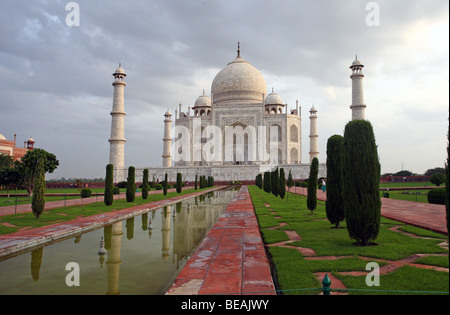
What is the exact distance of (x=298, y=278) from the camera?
11.4 feet

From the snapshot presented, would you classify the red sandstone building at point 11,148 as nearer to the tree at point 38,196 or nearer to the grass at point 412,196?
the tree at point 38,196

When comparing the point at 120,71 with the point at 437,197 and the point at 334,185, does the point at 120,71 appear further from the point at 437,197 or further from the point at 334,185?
the point at 334,185

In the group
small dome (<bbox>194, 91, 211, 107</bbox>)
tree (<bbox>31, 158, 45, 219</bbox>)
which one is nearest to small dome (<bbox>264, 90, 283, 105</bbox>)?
small dome (<bbox>194, 91, 211, 107</bbox>)

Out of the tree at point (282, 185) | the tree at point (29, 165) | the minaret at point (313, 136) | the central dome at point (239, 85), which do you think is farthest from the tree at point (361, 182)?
the central dome at point (239, 85)

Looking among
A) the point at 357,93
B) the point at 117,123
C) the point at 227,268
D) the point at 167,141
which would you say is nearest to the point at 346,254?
the point at 227,268

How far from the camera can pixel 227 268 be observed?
3900 mm

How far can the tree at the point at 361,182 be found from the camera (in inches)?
210

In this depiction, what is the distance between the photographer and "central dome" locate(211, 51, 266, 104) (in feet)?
132

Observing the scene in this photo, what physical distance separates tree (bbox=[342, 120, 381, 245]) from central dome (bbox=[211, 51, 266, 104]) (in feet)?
112
